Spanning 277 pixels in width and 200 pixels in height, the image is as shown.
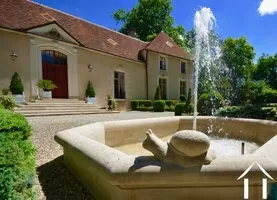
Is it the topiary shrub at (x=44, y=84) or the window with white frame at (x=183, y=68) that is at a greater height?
the window with white frame at (x=183, y=68)

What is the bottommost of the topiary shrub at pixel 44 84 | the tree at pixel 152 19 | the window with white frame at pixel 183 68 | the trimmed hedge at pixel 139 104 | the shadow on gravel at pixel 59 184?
the shadow on gravel at pixel 59 184

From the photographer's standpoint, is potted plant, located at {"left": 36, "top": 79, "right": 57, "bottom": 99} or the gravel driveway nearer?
the gravel driveway

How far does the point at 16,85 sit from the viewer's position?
40.6 ft

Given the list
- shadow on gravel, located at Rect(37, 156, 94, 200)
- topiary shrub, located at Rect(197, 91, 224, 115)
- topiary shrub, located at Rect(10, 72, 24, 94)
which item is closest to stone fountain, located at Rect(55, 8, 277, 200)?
shadow on gravel, located at Rect(37, 156, 94, 200)

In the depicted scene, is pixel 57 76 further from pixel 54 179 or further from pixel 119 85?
pixel 54 179

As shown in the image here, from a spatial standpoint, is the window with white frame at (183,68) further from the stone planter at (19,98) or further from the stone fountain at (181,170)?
the stone fountain at (181,170)

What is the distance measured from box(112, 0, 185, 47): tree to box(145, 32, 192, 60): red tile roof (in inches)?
312

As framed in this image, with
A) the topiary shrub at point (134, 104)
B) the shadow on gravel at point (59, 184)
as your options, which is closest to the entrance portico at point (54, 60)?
the topiary shrub at point (134, 104)

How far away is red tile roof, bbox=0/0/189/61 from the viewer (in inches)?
531

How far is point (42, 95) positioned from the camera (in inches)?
537

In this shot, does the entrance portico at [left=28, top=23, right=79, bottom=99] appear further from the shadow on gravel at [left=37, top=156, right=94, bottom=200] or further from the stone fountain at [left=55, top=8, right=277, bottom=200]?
the stone fountain at [left=55, top=8, right=277, bottom=200]

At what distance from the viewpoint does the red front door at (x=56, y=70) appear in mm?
14516

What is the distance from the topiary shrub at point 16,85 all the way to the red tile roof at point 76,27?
9.40 feet

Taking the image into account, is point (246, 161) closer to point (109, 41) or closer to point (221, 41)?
point (109, 41)
